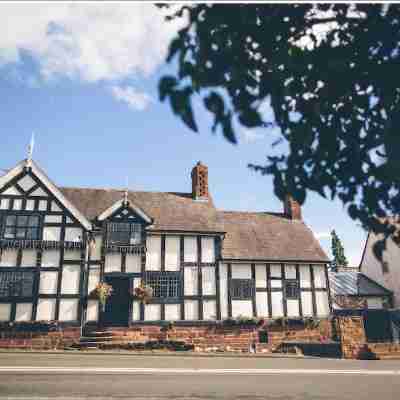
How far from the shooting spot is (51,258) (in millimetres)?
17250

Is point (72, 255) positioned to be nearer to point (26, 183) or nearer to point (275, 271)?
point (26, 183)

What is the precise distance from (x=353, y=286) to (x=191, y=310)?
1287 cm

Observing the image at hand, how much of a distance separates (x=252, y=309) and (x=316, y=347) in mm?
3564

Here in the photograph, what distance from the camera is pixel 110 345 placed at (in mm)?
15492

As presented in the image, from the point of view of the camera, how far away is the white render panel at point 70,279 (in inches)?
671

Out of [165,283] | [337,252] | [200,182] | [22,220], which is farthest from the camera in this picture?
[337,252]

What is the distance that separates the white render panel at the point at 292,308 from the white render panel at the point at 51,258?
38.7 feet

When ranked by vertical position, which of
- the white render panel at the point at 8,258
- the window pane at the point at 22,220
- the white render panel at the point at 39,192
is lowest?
the white render panel at the point at 8,258

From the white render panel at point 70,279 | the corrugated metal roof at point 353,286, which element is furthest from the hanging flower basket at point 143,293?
the corrugated metal roof at point 353,286

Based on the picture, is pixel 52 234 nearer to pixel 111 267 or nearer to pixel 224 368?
pixel 111 267

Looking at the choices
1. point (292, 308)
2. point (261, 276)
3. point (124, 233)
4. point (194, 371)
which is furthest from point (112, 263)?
point (292, 308)

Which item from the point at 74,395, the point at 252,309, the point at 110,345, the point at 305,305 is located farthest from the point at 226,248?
the point at 74,395

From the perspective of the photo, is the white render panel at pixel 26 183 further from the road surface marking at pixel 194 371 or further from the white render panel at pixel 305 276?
the white render panel at pixel 305 276

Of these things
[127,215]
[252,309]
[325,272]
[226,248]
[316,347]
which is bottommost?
[316,347]
